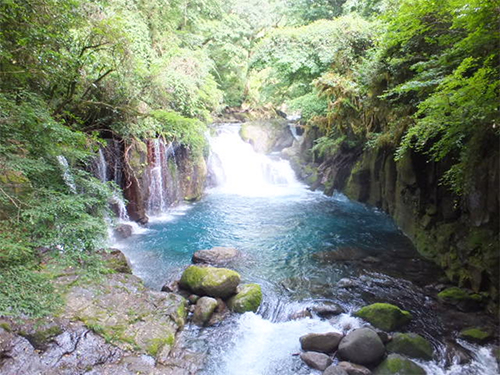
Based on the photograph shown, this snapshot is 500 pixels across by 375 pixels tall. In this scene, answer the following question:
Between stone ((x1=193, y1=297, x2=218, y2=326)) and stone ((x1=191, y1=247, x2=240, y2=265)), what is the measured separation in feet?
6.31

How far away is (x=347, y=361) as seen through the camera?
435cm

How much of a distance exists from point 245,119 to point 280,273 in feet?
64.4

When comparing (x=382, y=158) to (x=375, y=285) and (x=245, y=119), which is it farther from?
(x=245, y=119)

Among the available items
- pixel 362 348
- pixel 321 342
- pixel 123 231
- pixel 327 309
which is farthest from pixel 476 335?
pixel 123 231

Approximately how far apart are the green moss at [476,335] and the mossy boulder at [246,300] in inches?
140

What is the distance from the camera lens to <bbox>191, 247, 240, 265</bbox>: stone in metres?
7.55

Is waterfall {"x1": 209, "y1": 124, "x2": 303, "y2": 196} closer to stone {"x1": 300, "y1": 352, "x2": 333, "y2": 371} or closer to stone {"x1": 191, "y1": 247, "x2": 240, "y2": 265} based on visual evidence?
stone {"x1": 191, "y1": 247, "x2": 240, "y2": 265}

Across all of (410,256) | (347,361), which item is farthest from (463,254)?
(347,361)

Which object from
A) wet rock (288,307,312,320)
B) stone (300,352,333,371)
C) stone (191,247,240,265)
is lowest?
stone (300,352,333,371)

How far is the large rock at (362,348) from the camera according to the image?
430 centimetres

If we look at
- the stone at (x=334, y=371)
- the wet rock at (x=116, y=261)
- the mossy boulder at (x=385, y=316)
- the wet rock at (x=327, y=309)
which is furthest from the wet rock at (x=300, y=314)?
the wet rock at (x=116, y=261)

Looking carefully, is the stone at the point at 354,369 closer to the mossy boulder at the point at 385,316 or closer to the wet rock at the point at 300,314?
the mossy boulder at the point at 385,316

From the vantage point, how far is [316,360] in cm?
438

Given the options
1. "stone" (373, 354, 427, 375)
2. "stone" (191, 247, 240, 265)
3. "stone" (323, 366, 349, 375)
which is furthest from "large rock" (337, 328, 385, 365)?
"stone" (191, 247, 240, 265)
